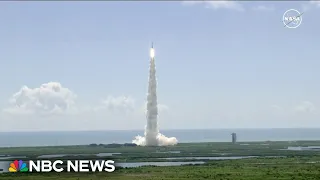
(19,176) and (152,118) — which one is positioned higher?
(152,118)

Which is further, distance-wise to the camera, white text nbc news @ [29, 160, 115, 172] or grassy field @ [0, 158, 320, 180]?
grassy field @ [0, 158, 320, 180]

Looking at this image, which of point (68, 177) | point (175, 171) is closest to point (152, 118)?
point (175, 171)

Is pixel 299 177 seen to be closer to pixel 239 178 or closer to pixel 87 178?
pixel 239 178

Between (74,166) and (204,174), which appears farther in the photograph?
(74,166)

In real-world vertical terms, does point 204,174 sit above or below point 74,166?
below

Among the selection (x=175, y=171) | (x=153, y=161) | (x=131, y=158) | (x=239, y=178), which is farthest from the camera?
(x=131, y=158)

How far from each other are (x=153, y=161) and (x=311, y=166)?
54.3 m

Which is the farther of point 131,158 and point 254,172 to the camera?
point 131,158

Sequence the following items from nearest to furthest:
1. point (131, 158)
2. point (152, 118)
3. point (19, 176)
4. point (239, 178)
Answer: point (239, 178), point (19, 176), point (131, 158), point (152, 118)

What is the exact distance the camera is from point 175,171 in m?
130

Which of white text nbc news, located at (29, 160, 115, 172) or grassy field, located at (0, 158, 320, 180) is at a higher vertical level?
white text nbc news, located at (29, 160, 115, 172)

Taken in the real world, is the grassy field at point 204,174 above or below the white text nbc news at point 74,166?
below

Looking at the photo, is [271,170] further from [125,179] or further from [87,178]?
[87,178]

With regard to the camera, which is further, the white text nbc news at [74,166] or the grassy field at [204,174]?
the grassy field at [204,174]
